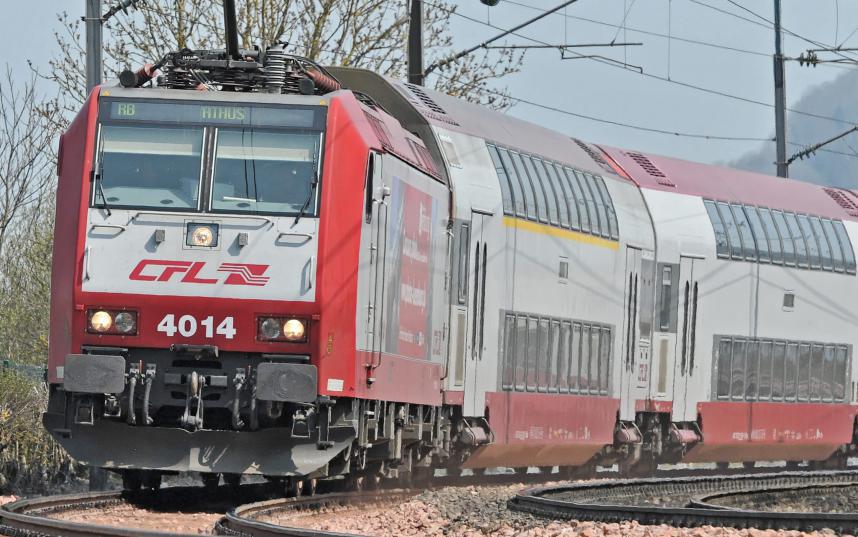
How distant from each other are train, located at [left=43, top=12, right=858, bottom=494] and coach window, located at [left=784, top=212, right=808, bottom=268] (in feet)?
10.9

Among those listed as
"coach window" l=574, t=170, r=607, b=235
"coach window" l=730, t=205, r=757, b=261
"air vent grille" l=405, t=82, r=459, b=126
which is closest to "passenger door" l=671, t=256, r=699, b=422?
"coach window" l=730, t=205, r=757, b=261

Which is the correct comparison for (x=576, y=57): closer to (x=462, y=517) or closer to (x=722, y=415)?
(x=722, y=415)

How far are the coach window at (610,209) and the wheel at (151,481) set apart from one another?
842cm

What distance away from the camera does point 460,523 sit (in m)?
13.2

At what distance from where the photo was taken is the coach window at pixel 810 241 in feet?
85.8

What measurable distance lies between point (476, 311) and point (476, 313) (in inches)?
0.8

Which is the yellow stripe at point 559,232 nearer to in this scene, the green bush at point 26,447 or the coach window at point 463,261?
the coach window at point 463,261

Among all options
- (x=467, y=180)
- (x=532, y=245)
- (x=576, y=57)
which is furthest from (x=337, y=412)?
(x=576, y=57)

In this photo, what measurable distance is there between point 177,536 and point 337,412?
347 centimetres

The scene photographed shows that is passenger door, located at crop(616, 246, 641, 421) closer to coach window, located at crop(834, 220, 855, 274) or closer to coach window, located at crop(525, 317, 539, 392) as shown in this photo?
coach window, located at crop(525, 317, 539, 392)

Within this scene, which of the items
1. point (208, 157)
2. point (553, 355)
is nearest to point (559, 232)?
point (553, 355)

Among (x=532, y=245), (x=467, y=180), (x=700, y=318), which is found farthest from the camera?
(x=700, y=318)

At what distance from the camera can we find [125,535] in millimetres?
10727

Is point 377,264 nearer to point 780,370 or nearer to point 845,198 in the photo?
point 780,370
